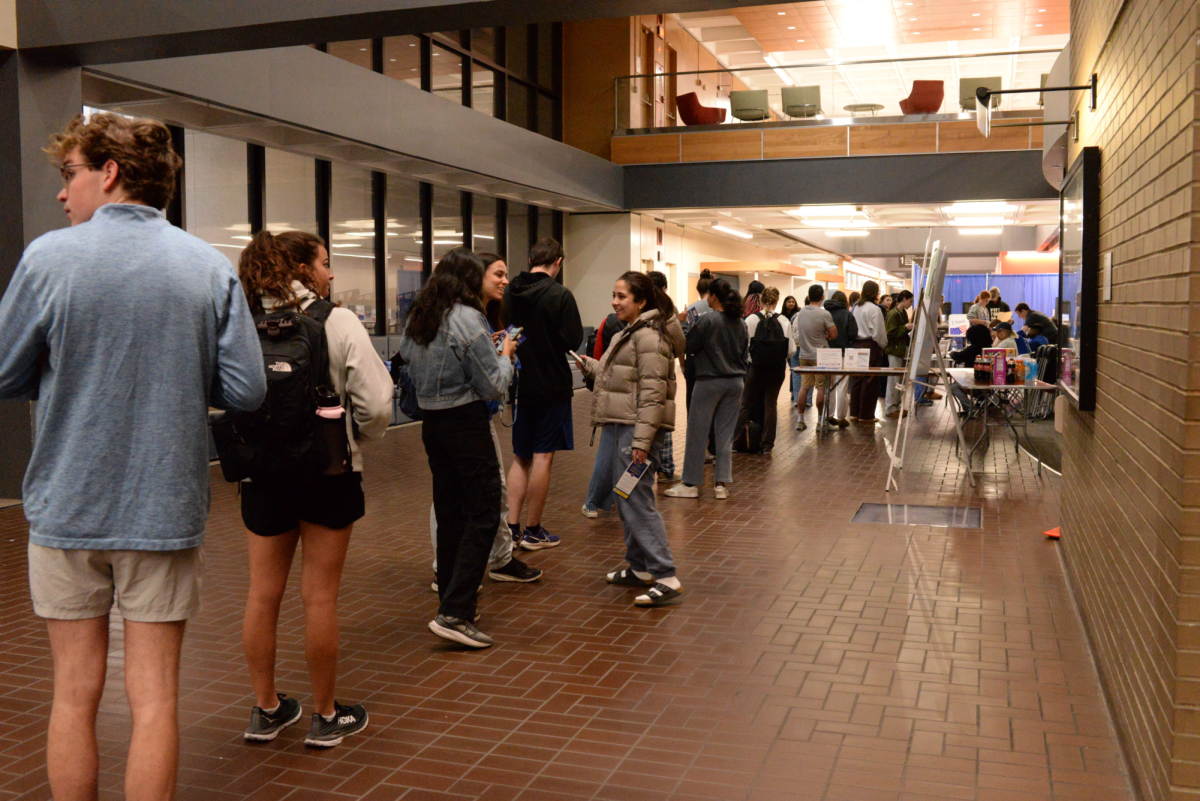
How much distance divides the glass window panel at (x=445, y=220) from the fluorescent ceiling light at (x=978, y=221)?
1091 centimetres

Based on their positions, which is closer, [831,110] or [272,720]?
[272,720]

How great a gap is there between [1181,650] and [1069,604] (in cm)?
271

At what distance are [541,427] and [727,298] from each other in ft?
8.58

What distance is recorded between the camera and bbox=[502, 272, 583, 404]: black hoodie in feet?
19.4

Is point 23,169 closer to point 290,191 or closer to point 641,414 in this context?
point 290,191

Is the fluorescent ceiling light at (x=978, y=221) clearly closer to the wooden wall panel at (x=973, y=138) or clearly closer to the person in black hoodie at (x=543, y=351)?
the wooden wall panel at (x=973, y=138)

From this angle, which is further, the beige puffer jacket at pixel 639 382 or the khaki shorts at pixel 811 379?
the khaki shorts at pixel 811 379

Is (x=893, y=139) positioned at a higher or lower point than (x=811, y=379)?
higher

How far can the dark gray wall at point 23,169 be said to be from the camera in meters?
7.16

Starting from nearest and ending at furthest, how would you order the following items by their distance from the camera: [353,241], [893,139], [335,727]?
[335,727], [353,241], [893,139]

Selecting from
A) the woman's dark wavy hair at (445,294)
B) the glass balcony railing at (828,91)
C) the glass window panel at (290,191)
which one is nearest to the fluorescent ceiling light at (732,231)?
the glass balcony railing at (828,91)

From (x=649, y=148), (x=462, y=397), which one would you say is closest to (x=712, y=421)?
(x=462, y=397)

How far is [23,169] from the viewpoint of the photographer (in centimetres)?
722

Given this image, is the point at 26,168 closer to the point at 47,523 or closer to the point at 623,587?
the point at 623,587
